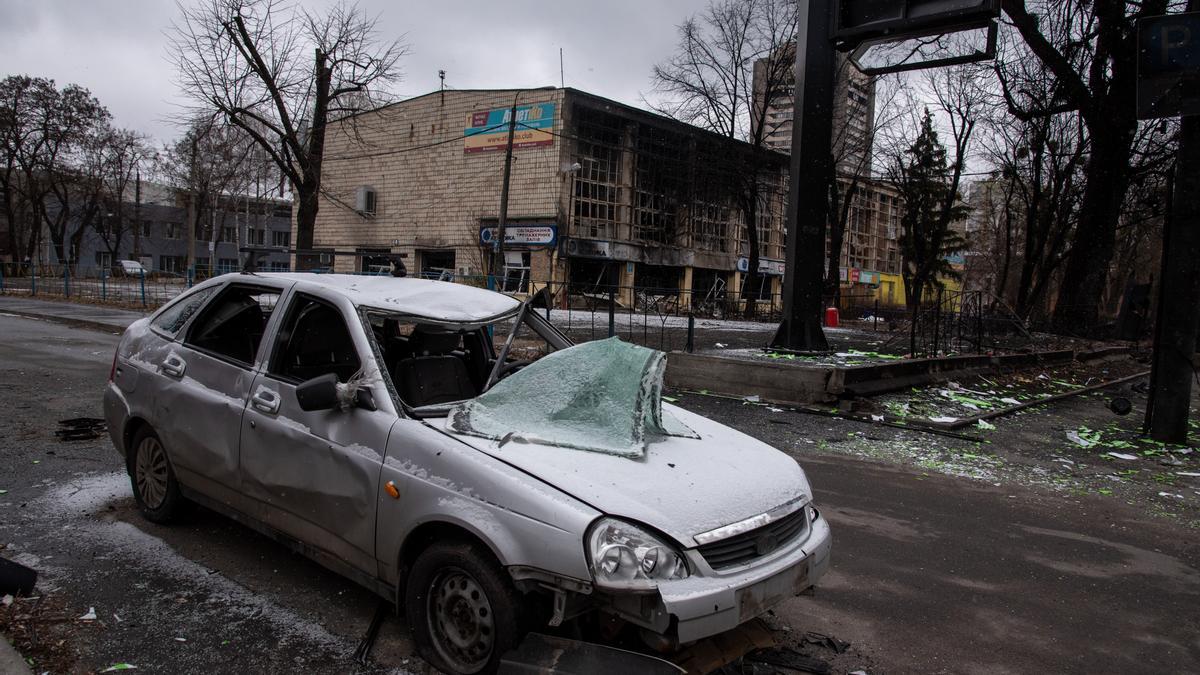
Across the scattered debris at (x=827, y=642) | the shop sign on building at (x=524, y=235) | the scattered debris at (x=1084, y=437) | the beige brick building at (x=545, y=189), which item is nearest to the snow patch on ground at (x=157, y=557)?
the scattered debris at (x=827, y=642)

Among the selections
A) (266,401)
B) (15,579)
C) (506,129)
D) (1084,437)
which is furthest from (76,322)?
(1084,437)

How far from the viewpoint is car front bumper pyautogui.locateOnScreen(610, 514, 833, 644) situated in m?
2.42

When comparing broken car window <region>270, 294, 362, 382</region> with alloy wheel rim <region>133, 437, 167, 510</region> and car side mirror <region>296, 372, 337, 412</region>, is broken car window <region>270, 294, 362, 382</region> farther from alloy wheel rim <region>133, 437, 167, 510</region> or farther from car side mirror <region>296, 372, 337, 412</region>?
alloy wheel rim <region>133, 437, 167, 510</region>

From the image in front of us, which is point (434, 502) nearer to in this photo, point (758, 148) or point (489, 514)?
point (489, 514)

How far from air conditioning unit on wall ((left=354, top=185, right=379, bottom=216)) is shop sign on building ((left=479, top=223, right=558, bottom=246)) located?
9334 mm

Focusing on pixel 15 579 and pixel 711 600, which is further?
pixel 15 579

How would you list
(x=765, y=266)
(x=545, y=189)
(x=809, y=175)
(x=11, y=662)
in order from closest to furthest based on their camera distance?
(x=11, y=662)
(x=809, y=175)
(x=545, y=189)
(x=765, y=266)

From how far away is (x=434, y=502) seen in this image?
9.16ft

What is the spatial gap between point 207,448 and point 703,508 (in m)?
2.84

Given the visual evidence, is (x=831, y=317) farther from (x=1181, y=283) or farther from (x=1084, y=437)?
(x=1181, y=283)

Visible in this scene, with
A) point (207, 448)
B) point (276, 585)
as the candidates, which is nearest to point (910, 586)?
point (276, 585)

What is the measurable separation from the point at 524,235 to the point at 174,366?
101ft

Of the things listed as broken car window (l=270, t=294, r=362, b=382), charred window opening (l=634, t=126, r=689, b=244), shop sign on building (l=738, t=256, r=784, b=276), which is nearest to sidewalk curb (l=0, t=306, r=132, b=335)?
broken car window (l=270, t=294, r=362, b=382)

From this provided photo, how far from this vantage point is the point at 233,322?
14.4 feet
